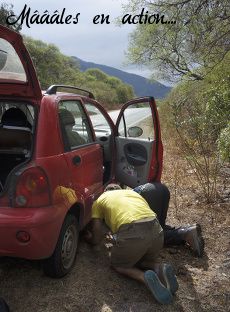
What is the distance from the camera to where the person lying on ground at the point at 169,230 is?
483 centimetres

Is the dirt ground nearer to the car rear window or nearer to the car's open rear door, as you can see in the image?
the car rear window

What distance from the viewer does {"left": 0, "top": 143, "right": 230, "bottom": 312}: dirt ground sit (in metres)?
3.60

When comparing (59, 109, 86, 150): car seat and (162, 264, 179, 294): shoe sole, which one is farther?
(59, 109, 86, 150): car seat

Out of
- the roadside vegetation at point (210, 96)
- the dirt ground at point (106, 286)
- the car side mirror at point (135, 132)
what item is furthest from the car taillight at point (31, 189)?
the roadside vegetation at point (210, 96)

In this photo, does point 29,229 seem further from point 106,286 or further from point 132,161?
point 132,161

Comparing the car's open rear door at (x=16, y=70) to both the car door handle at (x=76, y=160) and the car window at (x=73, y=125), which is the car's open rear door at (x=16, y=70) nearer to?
the car window at (x=73, y=125)

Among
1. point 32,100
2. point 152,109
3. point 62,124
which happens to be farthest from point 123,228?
point 152,109

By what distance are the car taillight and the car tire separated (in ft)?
1.47

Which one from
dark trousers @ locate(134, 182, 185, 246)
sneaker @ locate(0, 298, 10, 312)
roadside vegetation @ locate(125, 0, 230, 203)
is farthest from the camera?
roadside vegetation @ locate(125, 0, 230, 203)

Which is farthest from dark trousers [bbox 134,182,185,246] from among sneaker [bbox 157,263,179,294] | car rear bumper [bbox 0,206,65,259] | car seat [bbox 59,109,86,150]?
car rear bumper [bbox 0,206,65,259]

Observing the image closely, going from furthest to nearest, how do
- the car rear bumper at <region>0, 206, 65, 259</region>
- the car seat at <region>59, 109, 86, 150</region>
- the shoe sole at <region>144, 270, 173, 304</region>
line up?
1. the car seat at <region>59, 109, 86, 150</region>
2. the shoe sole at <region>144, 270, 173, 304</region>
3. the car rear bumper at <region>0, 206, 65, 259</region>

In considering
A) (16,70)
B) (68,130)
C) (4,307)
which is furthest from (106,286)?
(16,70)

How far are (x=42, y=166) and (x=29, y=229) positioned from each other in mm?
527

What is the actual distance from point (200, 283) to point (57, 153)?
6.20 ft
